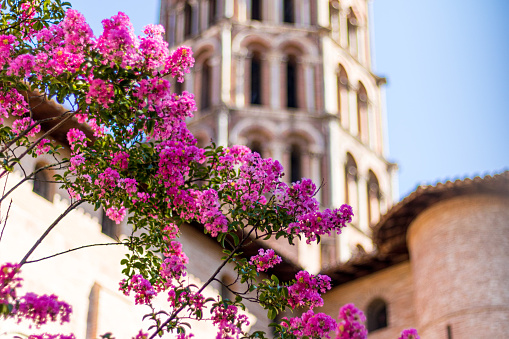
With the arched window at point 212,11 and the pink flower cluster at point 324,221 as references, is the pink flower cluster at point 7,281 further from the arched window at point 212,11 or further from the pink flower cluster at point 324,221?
the arched window at point 212,11

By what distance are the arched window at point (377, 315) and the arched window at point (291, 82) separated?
52.6 feet

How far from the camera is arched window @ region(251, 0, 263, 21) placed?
39156mm

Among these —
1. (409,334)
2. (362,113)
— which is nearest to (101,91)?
(409,334)

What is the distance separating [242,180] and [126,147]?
1.15 metres

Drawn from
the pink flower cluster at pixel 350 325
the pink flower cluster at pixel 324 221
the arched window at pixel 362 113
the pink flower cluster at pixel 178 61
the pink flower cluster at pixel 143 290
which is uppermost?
the arched window at pixel 362 113

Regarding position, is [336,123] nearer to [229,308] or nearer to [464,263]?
[464,263]

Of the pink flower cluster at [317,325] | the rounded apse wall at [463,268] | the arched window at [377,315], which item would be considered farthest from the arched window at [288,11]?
the pink flower cluster at [317,325]

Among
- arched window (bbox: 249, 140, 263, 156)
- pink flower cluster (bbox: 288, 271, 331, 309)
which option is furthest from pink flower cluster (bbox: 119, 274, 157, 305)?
arched window (bbox: 249, 140, 263, 156)

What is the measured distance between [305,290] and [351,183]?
2731 centimetres

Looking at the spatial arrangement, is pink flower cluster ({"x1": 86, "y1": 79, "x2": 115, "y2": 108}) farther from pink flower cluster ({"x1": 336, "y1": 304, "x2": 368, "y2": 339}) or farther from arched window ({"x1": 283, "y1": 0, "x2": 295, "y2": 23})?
arched window ({"x1": 283, "y1": 0, "x2": 295, "y2": 23})

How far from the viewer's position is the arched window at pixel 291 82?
122 ft

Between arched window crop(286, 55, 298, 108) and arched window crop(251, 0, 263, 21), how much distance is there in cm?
236

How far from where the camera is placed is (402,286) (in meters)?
21.1

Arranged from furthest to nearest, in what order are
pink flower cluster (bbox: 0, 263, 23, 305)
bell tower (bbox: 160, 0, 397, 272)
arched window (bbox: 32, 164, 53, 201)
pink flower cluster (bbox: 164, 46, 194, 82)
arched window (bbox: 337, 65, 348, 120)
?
arched window (bbox: 337, 65, 348, 120) < bell tower (bbox: 160, 0, 397, 272) < arched window (bbox: 32, 164, 53, 201) < pink flower cluster (bbox: 164, 46, 194, 82) < pink flower cluster (bbox: 0, 263, 23, 305)
